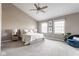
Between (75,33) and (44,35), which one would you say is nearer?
(75,33)

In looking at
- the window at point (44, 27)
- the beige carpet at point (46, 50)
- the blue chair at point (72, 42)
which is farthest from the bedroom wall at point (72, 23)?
the window at point (44, 27)

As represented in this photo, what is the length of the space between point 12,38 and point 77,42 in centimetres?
128

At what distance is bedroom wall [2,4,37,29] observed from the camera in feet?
7.33

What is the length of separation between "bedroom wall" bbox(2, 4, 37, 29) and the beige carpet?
0.43 metres

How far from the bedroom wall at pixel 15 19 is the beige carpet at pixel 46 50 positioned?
43cm


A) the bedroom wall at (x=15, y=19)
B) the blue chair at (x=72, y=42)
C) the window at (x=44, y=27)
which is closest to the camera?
the blue chair at (x=72, y=42)

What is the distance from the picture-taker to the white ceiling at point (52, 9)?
2.19m

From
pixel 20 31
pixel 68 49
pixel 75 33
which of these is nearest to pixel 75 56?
pixel 68 49

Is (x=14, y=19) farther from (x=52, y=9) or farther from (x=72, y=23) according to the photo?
(x=72, y=23)

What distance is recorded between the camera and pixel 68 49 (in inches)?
84.8

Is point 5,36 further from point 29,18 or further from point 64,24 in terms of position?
point 64,24

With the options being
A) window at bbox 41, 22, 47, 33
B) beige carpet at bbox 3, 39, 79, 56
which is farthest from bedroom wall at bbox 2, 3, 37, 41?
beige carpet at bbox 3, 39, 79, 56

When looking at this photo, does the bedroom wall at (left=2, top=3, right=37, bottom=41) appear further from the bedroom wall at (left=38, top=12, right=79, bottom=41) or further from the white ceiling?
the bedroom wall at (left=38, top=12, right=79, bottom=41)

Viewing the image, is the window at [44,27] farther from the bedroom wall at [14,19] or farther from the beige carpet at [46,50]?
the beige carpet at [46,50]
